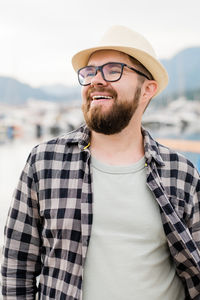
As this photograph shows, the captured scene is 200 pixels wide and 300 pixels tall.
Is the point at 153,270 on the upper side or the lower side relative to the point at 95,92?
lower

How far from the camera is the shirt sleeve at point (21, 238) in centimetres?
93

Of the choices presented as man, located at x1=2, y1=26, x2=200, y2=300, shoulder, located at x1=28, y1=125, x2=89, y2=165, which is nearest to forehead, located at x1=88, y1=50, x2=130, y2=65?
man, located at x1=2, y1=26, x2=200, y2=300

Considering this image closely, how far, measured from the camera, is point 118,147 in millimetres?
1033

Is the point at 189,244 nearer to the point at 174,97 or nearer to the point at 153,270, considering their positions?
the point at 153,270

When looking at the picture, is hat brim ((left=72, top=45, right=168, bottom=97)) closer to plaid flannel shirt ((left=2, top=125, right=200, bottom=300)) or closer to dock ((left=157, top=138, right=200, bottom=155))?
plaid flannel shirt ((left=2, top=125, right=200, bottom=300))

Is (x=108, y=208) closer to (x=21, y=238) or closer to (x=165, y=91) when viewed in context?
(x=21, y=238)

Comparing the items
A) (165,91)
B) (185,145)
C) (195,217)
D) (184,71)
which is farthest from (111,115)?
(184,71)

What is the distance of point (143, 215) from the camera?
0.92 meters

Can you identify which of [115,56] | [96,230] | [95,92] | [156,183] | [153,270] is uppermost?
[115,56]

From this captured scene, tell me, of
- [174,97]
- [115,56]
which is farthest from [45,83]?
[115,56]

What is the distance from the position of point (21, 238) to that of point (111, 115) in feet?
1.41

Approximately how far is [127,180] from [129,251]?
0.20 m

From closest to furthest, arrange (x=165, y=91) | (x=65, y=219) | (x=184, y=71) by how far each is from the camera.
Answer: (x=65, y=219) → (x=165, y=91) → (x=184, y=71)

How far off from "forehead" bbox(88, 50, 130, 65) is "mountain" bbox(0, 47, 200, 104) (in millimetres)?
3384
